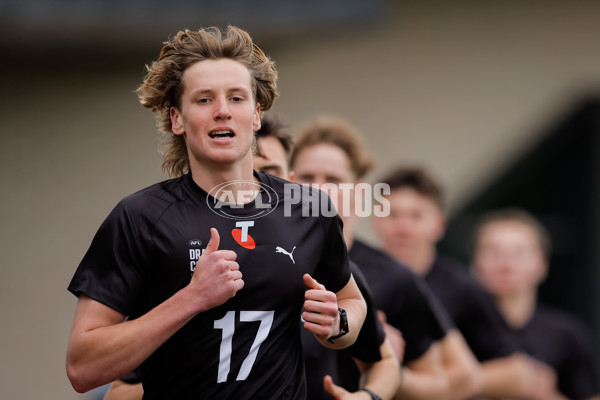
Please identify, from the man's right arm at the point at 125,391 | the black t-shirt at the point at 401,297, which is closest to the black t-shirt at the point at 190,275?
the man's right arm at the point at 125,391

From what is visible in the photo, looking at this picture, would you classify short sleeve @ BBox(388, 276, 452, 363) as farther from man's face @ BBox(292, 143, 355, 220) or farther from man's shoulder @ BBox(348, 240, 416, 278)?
man's face @ BBox(292, 143, 355, 220)

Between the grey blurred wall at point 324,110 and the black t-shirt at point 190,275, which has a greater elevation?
the grey blurred wall at point 324,110

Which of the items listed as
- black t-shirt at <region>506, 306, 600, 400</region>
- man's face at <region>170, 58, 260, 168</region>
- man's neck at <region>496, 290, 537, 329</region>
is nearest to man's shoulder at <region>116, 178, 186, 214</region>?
man's face at <region>170, 58, 260, 168</region>

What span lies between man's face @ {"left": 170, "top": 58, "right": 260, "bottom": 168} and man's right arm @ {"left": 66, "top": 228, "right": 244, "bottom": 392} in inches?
10.6

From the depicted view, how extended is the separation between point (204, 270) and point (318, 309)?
1.13 feet

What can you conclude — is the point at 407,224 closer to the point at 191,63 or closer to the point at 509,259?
the point at 509,259

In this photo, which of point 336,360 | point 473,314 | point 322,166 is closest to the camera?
point 336,360

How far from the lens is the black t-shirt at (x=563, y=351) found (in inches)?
307

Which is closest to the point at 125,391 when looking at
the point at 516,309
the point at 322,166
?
the point at 322,166

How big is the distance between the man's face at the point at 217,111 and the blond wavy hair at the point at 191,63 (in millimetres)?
28

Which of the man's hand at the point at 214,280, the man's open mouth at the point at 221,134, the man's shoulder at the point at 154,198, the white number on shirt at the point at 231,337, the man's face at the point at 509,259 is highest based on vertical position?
the man's face at the point at 509,259

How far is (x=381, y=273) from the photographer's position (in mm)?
4477

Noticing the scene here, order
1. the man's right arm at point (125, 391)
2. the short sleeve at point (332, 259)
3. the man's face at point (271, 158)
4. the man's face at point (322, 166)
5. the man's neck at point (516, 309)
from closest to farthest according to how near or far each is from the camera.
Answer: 1. the short sleeve at point (332, 259)
2. the man's right arm at point (125, 391)
3. the man's face at point (271, 158)
4. the man's face at point (322, 166)
5. the man's neck at point (516, 309)

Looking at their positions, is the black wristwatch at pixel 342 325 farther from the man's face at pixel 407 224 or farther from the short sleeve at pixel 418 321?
the man's face at pixel 407 224
